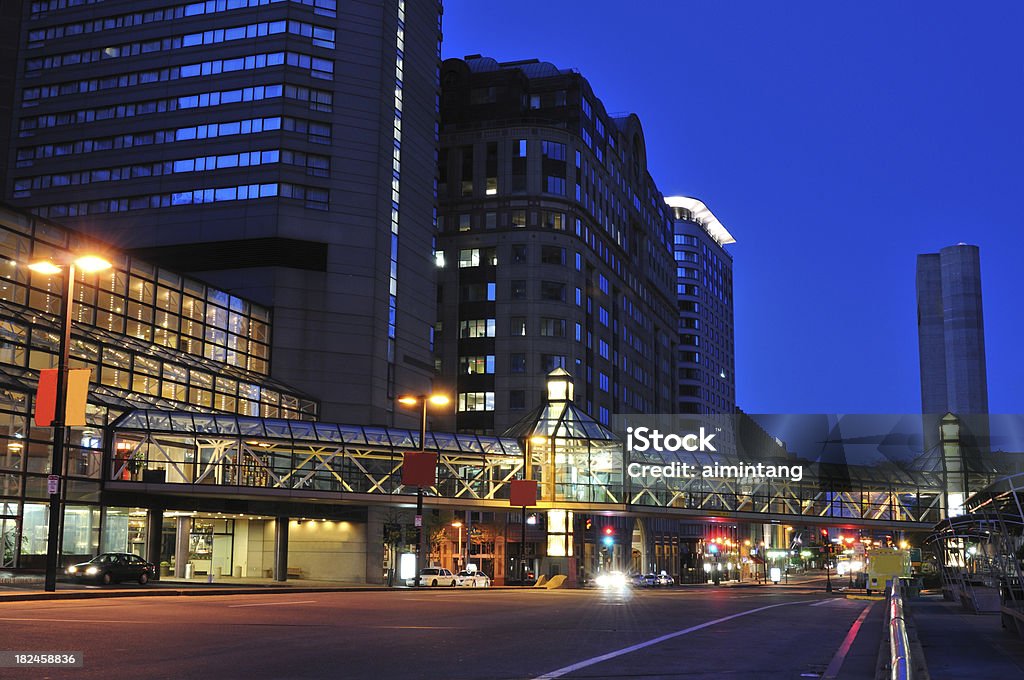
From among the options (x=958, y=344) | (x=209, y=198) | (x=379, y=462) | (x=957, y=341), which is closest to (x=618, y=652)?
(x=379, y=462)

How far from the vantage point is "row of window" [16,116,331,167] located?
268 feet

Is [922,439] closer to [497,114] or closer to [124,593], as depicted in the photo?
[497,114]

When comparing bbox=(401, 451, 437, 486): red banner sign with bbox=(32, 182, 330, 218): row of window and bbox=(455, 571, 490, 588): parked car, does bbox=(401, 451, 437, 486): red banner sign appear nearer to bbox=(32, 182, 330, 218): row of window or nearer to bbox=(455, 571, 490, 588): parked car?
bbox=(455, 571, 490, 588): parked car

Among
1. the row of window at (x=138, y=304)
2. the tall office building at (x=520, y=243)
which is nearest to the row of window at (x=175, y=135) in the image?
the row of window at (x=138, y=304)

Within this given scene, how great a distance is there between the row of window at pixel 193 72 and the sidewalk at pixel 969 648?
6682cm

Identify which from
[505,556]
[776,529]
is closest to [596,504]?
[505,556]

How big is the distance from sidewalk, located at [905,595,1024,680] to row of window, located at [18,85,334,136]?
65.4 meters

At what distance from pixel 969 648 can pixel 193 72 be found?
79009 millimetres

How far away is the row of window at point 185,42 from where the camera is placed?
83438mm

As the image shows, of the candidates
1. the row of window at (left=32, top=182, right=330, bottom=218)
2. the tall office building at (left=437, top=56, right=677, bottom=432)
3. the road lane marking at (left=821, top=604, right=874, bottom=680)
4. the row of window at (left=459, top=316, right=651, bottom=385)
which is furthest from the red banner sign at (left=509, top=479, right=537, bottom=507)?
the row of window at (left=459, top=316, right=651, bottom=385)

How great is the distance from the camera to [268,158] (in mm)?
81125

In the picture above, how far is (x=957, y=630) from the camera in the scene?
22.9 meters

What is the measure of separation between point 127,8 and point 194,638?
82.6 meters

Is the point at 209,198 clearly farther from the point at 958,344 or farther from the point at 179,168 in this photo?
the point at 958,344
